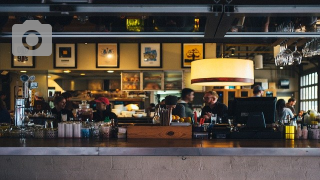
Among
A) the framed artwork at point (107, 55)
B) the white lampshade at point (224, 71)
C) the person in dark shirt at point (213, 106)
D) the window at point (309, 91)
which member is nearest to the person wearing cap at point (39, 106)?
the framed artwork at point (107, 55)

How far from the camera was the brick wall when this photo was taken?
302 cm

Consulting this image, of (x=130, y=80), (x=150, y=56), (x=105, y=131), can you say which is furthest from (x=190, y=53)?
(x=105, y=131)

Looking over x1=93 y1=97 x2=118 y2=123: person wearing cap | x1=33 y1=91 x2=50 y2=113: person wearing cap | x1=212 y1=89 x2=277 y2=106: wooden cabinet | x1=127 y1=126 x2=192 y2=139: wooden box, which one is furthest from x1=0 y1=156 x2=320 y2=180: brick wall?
x1=212 y1=89 x2=277 y2=106: wooden cabinet

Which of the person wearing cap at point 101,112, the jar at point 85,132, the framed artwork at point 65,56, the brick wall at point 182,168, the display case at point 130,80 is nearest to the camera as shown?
the brick wall at point 182,168

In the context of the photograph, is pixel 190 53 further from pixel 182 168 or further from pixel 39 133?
pixel 182 168

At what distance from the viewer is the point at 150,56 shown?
8.09 meters

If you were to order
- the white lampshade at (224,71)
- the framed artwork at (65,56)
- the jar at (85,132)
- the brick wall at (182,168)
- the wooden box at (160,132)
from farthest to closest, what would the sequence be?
1. the framed artwork at (65,56)
2. the white lampshade at (224,71)
3. the jar at (85,132)
4. the wooden box at (160,132)
5. the brick wall at (182,168)

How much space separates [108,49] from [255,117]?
5157 millimetres

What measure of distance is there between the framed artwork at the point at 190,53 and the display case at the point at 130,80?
40.9 inches

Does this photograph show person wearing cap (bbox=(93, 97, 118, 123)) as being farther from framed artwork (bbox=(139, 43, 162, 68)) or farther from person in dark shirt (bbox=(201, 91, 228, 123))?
framed artwork (bbox=(139, 43, 162, 68))

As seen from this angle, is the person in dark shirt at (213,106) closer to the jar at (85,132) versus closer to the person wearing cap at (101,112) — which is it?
the person wearing cap at (101,112)

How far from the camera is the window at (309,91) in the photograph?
49.3 feet

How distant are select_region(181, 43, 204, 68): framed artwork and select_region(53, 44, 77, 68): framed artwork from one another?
2.34 meters

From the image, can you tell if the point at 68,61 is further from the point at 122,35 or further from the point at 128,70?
the point at 122,35
